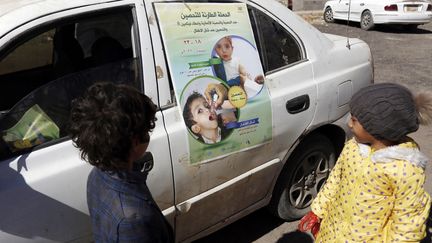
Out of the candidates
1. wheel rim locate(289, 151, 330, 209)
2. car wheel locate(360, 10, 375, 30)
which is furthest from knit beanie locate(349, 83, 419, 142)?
car wheel locate(360, 10, 375, 30)

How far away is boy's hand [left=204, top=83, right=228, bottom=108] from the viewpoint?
2.53 meters

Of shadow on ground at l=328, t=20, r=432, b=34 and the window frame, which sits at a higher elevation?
the window frame

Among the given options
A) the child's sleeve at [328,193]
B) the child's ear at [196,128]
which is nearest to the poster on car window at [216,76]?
the child's ear at [196,128]

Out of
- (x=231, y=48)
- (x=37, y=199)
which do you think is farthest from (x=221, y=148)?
(x=37, y=199)

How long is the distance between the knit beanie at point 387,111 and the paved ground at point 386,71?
66.1 inches

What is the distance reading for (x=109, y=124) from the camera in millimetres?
1321

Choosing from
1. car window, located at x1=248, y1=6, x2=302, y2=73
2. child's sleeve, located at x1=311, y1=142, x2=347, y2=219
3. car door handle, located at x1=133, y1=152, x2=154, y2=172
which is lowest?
child's sleeve, located at x1=311, y1=142, x2=347, y2=219

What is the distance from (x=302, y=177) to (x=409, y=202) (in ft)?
5.18

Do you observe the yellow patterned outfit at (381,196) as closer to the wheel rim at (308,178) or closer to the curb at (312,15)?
the wheel rim at (308,178)

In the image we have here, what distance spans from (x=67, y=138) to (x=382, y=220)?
1413mm

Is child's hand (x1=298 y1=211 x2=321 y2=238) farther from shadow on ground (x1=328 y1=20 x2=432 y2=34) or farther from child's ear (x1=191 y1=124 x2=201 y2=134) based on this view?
shadow on ground (x1=328 y1=20 x2=432 y2=34)

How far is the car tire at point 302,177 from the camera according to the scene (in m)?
3.26

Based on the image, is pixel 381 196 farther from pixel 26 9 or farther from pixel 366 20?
pixel 366 20

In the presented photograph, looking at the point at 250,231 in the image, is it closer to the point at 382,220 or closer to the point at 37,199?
the point at 382,220
